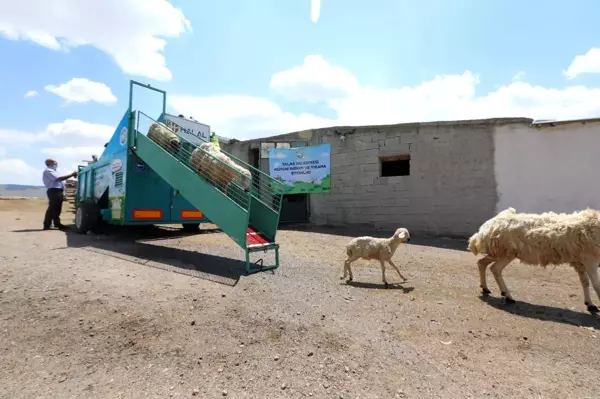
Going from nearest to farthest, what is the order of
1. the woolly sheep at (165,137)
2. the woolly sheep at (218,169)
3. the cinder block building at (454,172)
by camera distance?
the woolly sheep at (218,169), the woolly sheep at (165,137), the cinder block building at (454,172)

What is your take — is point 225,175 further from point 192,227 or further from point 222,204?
point 192,227

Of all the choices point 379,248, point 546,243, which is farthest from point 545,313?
point 379,248

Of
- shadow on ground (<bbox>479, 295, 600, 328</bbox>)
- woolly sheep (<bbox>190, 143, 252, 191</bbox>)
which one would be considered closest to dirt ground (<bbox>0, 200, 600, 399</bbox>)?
shadow on ground (<bbox>479, 295, 600, 328</bbox>)

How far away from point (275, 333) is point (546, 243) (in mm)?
4153

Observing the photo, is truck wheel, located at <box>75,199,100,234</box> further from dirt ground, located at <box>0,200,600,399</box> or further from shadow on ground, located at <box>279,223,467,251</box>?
shadow on ground, located at <box>279,223,467,251</box>

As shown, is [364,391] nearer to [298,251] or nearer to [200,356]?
[200,356]

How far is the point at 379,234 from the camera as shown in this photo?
11.7 meters

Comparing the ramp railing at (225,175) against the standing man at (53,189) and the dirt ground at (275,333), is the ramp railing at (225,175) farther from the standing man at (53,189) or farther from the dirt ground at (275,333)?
the standing man at (53,189)

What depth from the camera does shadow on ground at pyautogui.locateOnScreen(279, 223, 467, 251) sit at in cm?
1020

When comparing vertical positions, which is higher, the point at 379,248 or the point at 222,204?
the point at 222,204

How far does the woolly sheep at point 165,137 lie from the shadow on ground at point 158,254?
7.84ft

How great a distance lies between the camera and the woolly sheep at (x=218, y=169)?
700cm

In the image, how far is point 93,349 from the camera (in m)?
3.36

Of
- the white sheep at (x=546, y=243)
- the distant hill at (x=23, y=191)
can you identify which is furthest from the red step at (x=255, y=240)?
the distant hill at (x=23, y=191)
